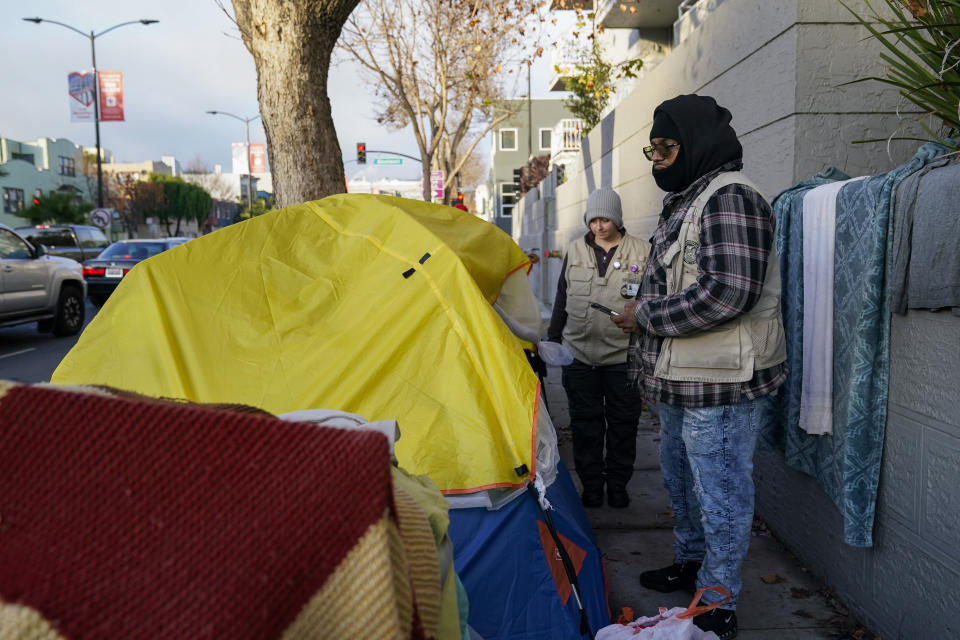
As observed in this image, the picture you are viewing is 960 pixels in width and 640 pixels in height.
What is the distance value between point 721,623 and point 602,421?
177cm

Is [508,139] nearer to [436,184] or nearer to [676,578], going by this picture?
[436,184]

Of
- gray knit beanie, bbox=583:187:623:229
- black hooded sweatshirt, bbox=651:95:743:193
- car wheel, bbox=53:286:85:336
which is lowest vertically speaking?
car wheel, bbox=53:286:85:336

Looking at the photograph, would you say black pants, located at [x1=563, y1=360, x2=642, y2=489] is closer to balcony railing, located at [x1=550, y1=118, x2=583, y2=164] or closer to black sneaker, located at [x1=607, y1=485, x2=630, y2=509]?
black sneaker, located at [x1=607, y1=485, x2=630, y2=509]

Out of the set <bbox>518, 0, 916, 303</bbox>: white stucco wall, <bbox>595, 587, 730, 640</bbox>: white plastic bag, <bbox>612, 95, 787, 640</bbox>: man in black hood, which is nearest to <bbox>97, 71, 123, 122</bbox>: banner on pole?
<bbox>518, 0, 916, 303</bbox>: white stucco wall

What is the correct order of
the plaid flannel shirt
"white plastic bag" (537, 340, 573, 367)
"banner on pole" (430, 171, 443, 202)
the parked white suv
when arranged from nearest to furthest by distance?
the plaid flannel shirt, "white plastic bag" (537, 340, 573, 367), the parked white suv, "banner on pole" (430, 171, 443, 202)

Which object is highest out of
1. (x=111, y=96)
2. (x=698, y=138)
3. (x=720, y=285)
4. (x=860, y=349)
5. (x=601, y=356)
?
(x=111, y=96)

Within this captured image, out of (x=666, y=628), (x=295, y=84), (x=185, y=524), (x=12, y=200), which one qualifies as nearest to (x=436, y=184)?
(x=295, y=84)

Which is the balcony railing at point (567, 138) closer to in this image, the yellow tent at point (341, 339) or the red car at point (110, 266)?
the red car at point (110, 266)

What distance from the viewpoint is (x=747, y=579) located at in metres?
3.31

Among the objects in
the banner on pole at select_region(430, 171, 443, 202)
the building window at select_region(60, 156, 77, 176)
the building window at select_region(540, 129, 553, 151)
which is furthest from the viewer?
the building window at select_region(60, 156, 77, 176)

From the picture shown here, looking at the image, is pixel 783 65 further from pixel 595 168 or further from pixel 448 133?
pixel 448 133

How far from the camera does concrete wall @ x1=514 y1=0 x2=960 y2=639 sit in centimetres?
239

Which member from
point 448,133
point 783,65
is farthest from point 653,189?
point 448,133

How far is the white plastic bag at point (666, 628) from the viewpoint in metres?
2.34
